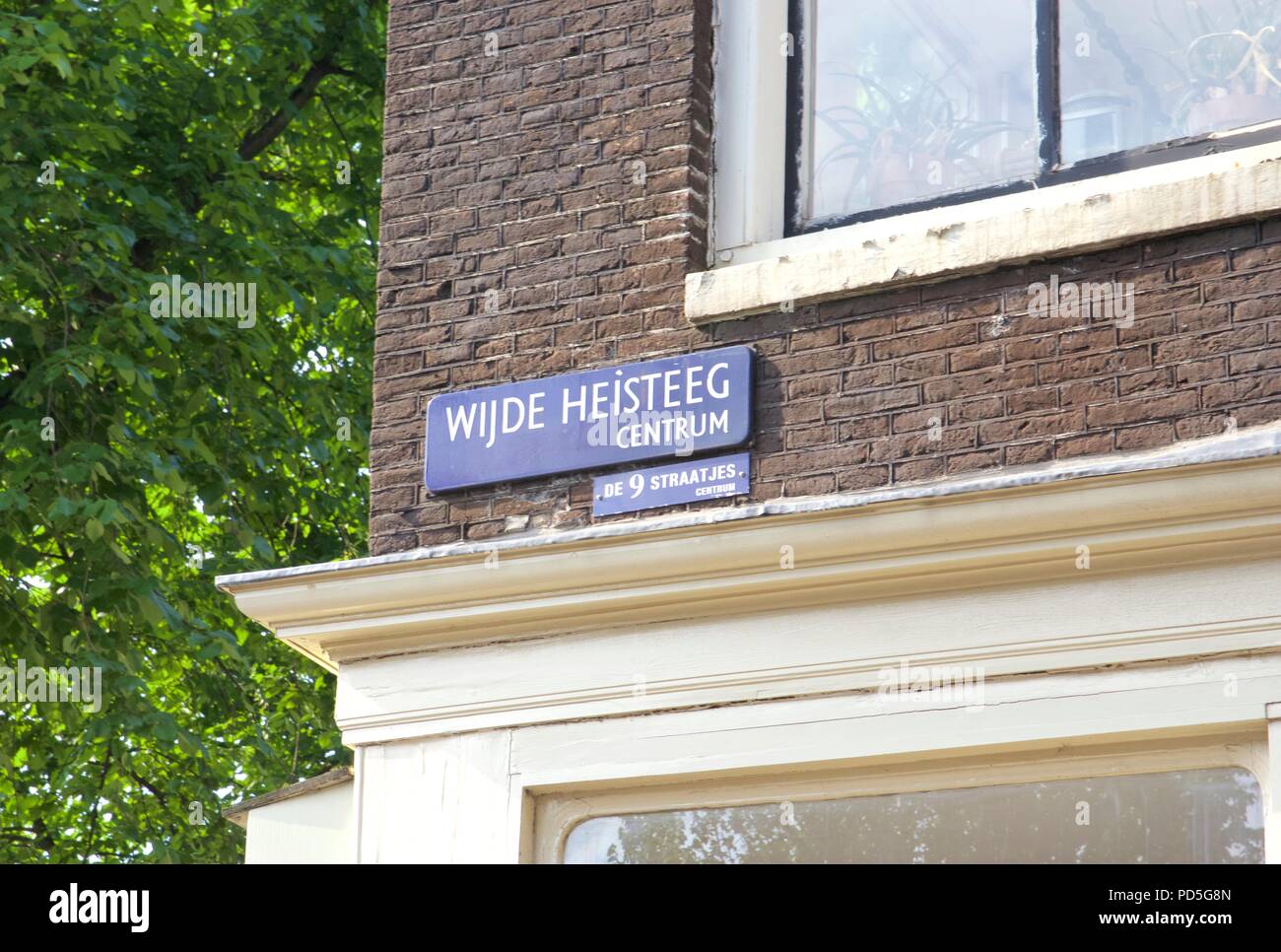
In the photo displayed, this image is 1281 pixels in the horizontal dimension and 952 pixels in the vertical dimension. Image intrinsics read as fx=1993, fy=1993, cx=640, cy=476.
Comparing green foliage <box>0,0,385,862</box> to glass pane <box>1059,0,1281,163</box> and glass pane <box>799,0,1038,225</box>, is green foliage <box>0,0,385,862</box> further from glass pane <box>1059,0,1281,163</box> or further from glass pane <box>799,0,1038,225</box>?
glass pane <box>1059,0,1281,163</box>

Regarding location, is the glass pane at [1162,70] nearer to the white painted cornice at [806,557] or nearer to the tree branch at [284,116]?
the white painted cornice at [806,557]

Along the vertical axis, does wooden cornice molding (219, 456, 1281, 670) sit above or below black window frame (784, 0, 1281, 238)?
below

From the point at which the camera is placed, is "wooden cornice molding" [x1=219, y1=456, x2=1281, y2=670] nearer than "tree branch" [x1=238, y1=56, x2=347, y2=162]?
Yes

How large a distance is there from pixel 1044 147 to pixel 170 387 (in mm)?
6206

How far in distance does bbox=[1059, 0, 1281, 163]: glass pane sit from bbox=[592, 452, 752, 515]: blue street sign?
4.23ft

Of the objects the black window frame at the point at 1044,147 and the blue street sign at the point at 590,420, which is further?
the blue street sign at the point at 590,420

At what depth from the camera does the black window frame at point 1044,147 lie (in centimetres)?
538

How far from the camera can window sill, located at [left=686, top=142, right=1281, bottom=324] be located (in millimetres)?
5121

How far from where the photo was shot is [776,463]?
550 centimetres

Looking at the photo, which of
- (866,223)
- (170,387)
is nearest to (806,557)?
(866,223)

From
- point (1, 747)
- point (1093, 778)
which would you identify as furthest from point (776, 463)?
point (1, 747)

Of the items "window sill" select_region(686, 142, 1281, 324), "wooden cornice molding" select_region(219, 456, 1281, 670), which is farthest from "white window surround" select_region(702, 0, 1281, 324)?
"wooden cornice molding" select_region(219, 456, 1281, 670)

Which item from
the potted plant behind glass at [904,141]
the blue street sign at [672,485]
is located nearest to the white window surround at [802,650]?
the blue street sign at [672,485]

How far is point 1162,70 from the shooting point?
5.51 meters
